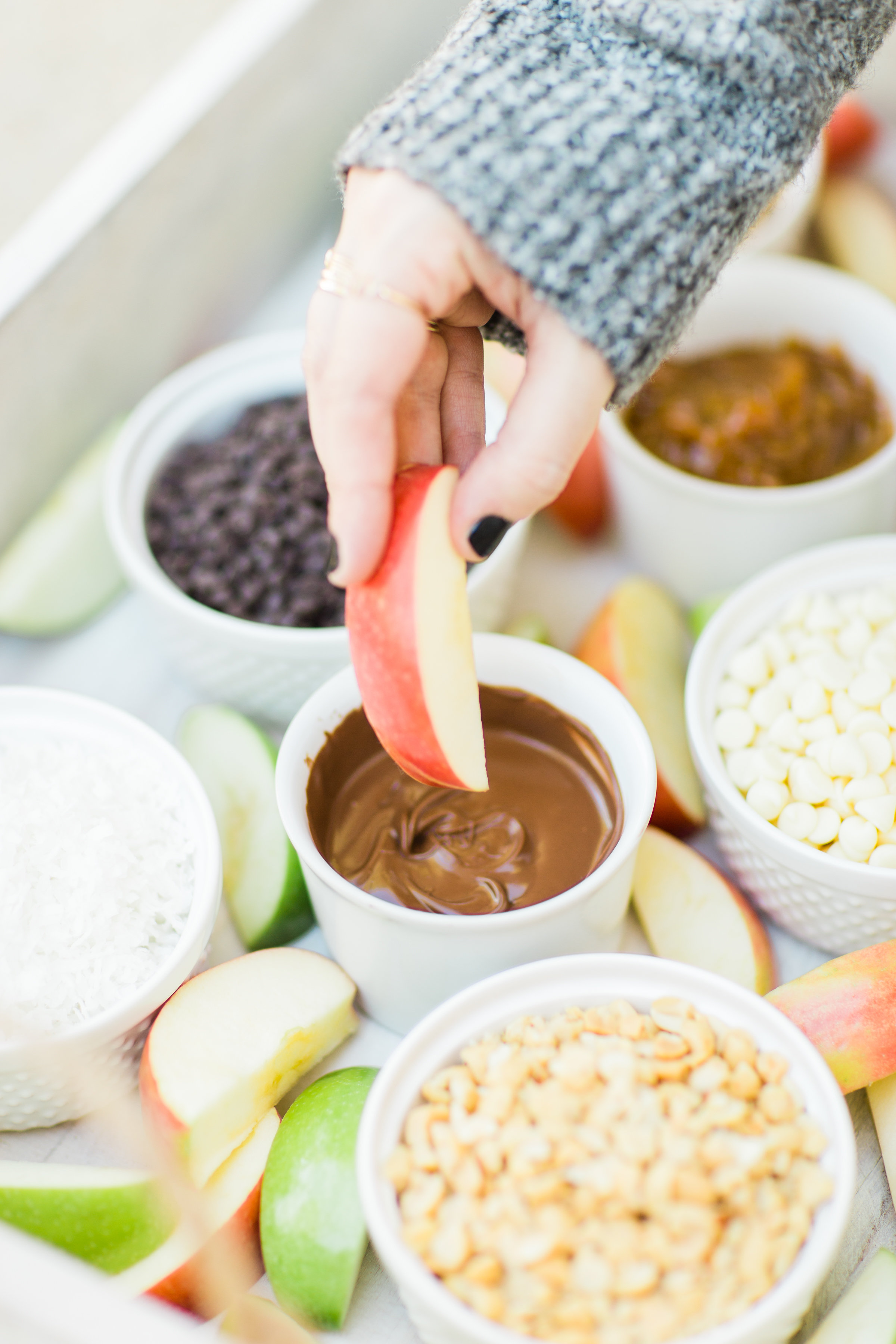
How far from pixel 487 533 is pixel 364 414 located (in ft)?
0.36

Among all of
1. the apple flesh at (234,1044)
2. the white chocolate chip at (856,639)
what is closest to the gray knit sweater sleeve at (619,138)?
the white chocolate chip at (856,639)

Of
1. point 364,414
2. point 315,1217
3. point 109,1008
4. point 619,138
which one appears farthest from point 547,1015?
point 619,138

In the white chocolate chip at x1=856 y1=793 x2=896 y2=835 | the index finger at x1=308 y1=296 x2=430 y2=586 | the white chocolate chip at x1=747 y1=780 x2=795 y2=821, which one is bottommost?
the white chocolate chip at x1=856 y1=793 x2=896 y2=835

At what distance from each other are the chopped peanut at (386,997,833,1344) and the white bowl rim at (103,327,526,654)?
366 mm

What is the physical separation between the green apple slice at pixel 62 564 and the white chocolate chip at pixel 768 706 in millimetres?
647

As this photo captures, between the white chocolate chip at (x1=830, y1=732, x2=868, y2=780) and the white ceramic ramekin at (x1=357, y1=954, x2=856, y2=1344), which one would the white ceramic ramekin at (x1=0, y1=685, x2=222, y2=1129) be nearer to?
the white ceramic ramekin at (x1=357, y1=954, x2=856, y2=1344)

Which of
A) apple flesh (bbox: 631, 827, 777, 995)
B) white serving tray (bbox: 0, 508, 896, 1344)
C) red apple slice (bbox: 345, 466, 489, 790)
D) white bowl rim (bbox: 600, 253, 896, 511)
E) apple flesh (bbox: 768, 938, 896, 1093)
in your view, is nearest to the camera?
white serving tray (bbox: 0, 508, 896, 1344)

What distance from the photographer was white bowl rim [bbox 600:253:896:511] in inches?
42.2

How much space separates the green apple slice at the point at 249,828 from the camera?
0.92m

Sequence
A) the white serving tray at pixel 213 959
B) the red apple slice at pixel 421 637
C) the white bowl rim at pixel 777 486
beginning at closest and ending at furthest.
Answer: the white serving tray at pixel 213 959
the red apple slice at pixel 421 637
the white bowl rim at pixel 777 486

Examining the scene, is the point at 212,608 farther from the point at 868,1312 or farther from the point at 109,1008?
the point at 868,1312

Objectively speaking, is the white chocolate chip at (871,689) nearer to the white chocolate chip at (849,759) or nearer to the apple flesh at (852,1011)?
the white chocolate chip at (849,759)

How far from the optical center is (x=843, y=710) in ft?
3.10

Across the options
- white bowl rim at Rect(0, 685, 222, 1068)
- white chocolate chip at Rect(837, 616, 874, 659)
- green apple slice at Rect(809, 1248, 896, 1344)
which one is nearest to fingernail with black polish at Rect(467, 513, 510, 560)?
white bowl rim at Rect(0, 685, 222, 1068)
